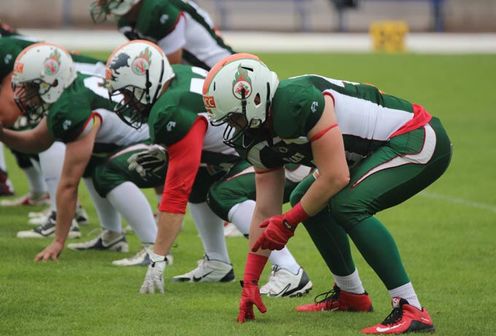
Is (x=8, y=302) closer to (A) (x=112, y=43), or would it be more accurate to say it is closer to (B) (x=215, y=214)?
(B) (x=215, y=214)

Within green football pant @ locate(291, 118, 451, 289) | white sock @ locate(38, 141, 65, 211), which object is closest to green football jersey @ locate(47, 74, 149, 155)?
white sock @ locate(38, 141, 65, 211)

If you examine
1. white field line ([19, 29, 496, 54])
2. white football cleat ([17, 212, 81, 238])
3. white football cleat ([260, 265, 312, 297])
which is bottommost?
white field line ([19, 29, 496, 54])

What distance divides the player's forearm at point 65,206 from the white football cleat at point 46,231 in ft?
3.98

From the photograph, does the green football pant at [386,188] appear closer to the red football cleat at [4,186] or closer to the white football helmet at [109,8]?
the white football helmet at [109,8]

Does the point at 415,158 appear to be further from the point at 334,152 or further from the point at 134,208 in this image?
the point at 134,208

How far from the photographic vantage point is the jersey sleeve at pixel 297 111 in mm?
5453

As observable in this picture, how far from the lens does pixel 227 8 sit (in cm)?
3475

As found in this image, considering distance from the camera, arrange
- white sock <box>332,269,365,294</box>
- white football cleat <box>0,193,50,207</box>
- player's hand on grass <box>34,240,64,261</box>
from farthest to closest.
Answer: white football cleat <box>0,193,50,207</box>, player's hand on grass <box>34,240,64,261</box>, white sock <box>332,269,365,294</box>

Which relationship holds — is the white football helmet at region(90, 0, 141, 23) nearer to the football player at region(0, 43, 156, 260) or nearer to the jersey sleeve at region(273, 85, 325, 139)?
the football player at region(0, 43, 156, 260)

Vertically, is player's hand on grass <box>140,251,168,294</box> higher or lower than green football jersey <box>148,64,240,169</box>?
lower

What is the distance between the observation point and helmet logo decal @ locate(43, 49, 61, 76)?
7637 mm

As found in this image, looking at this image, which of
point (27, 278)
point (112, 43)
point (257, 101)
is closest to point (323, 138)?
point (257, 101)

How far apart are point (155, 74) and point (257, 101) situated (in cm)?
143

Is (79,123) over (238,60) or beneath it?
beneath
